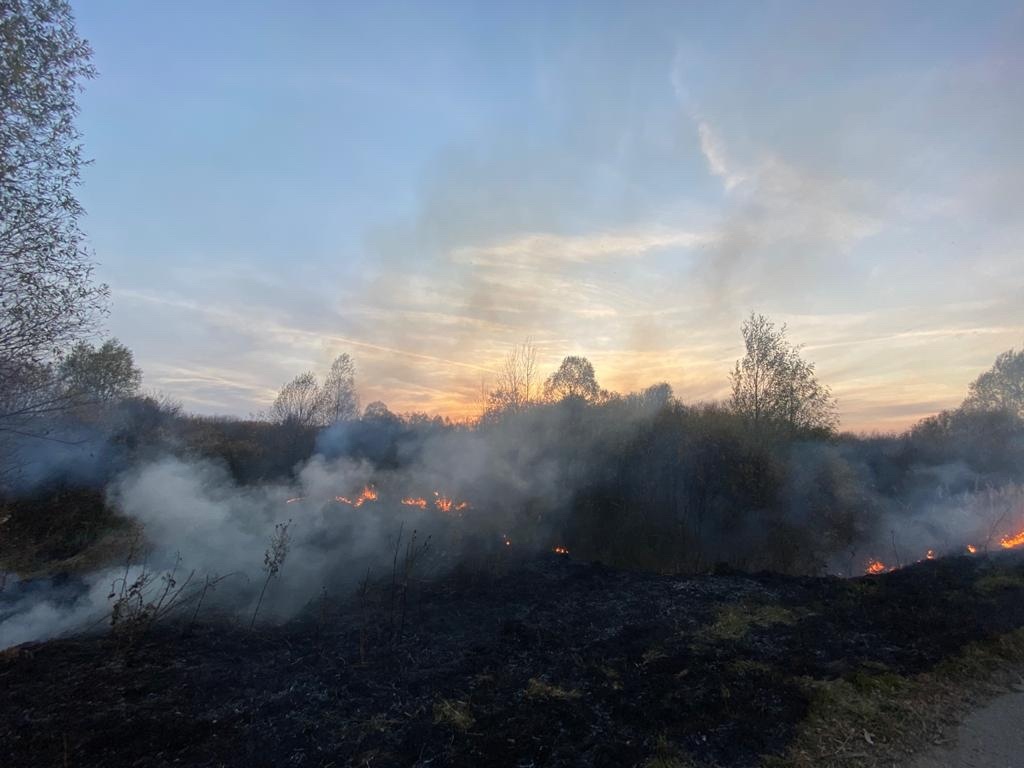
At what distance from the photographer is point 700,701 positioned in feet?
20.3

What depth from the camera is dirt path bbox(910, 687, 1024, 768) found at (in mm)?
5148

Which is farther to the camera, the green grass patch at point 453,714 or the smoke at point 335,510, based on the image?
the smoke at point 335,510

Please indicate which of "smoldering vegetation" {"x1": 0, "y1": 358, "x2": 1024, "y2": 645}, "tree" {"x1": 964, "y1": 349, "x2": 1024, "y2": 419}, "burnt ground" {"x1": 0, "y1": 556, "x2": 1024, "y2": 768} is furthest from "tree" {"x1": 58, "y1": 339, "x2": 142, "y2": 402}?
"tree" {"x1": 964, "y1": 349, "x2": 1024, "y2": 419}

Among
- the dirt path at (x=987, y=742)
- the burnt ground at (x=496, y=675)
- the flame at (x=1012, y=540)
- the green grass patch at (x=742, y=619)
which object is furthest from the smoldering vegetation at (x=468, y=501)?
the dirt path at (x=987, y=742)

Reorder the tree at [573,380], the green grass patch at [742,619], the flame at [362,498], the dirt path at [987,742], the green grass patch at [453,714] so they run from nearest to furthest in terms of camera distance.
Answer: the dirt path at [987,742]
the green grass patch at [453,714]
the green grass patch at [742,619]
the flame at [362,498]
the tree at [573,380]

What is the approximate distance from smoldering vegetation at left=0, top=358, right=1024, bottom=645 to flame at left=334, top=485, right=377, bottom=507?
0.35ft

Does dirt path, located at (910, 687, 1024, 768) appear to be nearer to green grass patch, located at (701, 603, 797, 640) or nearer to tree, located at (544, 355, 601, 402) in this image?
green grass patch, located at (701, 603, 797, 640)

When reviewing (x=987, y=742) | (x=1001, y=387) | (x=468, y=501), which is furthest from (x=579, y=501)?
(x=1001, y=387)

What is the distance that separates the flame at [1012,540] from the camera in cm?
1492

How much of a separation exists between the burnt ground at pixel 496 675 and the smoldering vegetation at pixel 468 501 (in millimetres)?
2406

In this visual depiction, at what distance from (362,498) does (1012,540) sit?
783 inches

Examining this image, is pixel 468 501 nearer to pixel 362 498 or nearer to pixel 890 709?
pixel 362 498

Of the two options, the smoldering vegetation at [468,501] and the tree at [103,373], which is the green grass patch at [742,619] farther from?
the tree at [103,373]

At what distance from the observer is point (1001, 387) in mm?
33156
